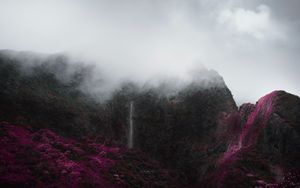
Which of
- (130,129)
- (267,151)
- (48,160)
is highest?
(130,129)

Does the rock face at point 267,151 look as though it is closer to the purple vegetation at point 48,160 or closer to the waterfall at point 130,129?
the waterfall at point 130,129

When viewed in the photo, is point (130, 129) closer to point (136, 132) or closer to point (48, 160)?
point (136, 132)

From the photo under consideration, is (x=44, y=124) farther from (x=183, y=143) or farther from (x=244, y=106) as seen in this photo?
(x=244, y=106)

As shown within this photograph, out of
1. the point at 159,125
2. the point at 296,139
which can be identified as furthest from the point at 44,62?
the point at 296,139

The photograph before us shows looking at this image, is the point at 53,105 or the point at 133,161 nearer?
the point at 133,161

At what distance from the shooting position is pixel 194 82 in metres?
76.1

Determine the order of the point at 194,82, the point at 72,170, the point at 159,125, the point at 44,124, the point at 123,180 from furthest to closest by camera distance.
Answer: the point at 194,82
the point at 159,125
the point at 44,124
the point at 123,180
the point at 72,170

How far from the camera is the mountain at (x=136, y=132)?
1847 inches

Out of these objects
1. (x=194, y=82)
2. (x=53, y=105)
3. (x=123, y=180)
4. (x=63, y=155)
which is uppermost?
(x=194, y=82)

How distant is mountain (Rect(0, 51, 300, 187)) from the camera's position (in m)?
46.9

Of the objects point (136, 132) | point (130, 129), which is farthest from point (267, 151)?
point (130, 129)

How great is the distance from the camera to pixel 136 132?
224 ft

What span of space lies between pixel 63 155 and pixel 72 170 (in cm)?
475

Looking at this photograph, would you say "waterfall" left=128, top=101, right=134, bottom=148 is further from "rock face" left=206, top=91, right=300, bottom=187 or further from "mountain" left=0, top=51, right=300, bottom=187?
"rock face" left=206, top=91, right=300, bottom=187
